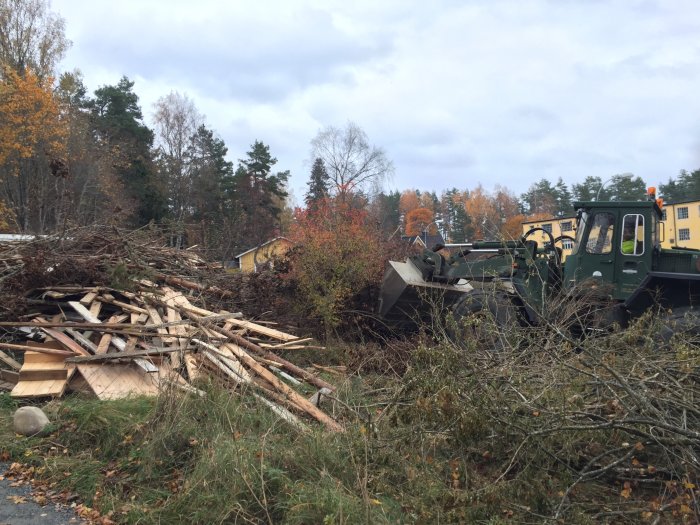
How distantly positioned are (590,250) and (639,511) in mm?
5931

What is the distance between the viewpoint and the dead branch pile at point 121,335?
6234 millimetres

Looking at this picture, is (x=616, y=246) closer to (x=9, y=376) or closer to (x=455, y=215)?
(x=9, y=376)

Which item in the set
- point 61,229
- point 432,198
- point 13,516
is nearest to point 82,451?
point 13,516

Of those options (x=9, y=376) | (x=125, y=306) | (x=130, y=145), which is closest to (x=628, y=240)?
(x=125, y=306)

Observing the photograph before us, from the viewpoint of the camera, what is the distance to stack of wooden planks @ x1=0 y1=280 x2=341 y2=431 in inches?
241

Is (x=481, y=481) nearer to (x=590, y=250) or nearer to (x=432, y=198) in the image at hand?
(x=590, y=250)

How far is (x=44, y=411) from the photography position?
5.72m

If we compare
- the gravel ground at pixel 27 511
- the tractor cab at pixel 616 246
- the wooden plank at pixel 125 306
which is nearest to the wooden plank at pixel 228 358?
the wooden plank at pixel 125 306

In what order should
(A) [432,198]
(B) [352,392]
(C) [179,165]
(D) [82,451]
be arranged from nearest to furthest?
(D) [82,451], (B) [352,392], (C) [179,165], (A) [432,198]

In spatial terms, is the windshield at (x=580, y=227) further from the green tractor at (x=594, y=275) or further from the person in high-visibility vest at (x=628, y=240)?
the person in high-visibility vest at (x=628, y=240)

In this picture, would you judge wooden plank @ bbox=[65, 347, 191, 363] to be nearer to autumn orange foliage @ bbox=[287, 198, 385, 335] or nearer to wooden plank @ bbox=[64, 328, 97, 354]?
wooden plank @ bbox=[64, 328, 97, 354]

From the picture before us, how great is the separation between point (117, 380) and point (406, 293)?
5156mm

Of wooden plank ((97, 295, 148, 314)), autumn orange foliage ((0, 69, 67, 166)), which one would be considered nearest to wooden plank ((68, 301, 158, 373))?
wooden plank ((97, 295, 148, 314))

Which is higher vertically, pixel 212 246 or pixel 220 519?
pixel 212 246
